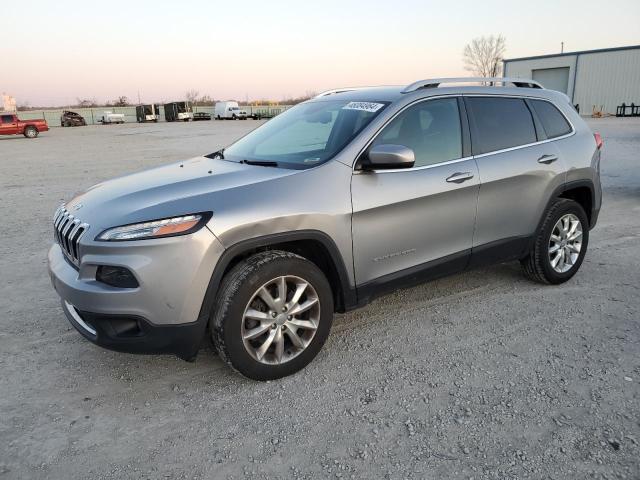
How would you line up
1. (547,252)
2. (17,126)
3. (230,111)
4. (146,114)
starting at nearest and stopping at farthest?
(547,252)
(17,126)
(230,111)
(146,114)

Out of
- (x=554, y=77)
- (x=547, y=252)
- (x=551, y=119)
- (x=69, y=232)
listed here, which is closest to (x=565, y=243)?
(x=547, y=252)

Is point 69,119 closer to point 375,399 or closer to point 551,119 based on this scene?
point 551,119

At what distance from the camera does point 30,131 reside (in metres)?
32.0

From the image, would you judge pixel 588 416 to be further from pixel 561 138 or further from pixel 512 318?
pixel 561 138

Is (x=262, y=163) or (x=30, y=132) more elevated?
(x=262, y=163)

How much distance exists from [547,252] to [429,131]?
5.48ft

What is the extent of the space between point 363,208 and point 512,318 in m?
1.64

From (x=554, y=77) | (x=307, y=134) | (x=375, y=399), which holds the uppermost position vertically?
(x=554, y=77)

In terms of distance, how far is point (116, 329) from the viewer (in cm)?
282

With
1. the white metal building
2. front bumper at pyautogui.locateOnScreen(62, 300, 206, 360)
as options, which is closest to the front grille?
front bumper at pyautogui.locateOnScreen(62, 300, 206, 360)

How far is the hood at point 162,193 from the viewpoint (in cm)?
283

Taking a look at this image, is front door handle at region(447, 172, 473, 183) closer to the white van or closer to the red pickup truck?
the red pickup truck

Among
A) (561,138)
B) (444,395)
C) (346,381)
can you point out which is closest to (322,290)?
(346,381)

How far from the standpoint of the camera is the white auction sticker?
11.9ft
